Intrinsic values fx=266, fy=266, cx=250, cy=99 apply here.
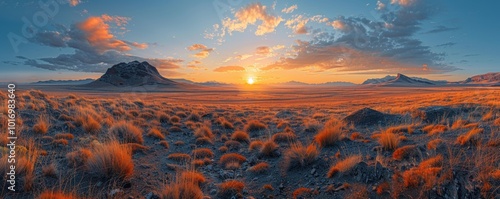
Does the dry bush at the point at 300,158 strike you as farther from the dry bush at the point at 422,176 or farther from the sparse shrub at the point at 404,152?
the dry bush at the point at 422,176

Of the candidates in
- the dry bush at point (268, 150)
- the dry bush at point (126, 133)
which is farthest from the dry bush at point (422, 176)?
the dry bush at point (126, 133)

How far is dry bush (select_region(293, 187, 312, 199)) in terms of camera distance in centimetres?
538

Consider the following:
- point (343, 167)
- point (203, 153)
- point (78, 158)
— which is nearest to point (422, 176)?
point (343, 167)

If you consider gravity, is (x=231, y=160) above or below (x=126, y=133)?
below

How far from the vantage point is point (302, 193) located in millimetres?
5449

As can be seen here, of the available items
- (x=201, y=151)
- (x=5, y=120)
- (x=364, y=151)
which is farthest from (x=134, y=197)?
(x=5, y=120)

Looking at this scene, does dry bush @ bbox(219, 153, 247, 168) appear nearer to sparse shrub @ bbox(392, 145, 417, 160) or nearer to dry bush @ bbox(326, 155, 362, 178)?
→ dry bush @ bbox(326, 155, 362, 178)

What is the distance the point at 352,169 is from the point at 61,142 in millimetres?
7912

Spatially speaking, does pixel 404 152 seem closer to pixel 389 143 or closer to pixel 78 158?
pixel 389 143

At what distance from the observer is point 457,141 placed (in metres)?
6.65

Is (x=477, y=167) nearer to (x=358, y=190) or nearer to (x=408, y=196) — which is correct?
A: (x=408, y=196)

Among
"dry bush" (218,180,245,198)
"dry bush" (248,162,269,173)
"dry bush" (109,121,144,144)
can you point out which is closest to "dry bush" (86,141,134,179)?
"dry bush" (218,180,245,198)

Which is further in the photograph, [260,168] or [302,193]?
[260,168]

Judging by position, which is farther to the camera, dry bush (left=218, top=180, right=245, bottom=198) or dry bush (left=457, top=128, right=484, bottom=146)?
dry bush (left=457, top=128, right=484, bottom=146)
